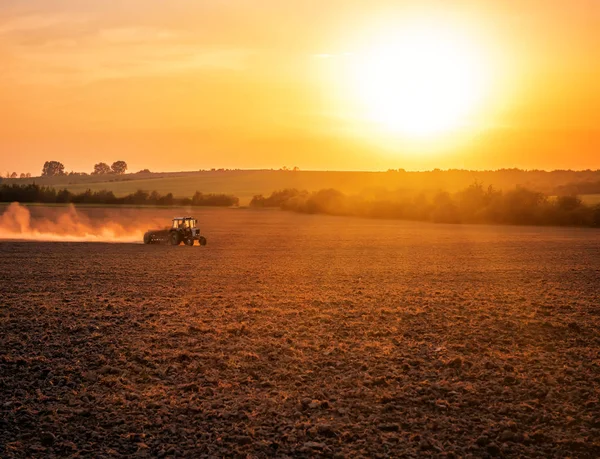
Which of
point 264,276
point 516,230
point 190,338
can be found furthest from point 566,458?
point 516,230

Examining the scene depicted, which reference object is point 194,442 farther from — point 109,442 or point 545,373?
point 545,373

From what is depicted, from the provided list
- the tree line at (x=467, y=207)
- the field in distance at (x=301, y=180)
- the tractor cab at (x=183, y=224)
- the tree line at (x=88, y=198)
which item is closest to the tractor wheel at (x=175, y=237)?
the tractor cab at (x=183, y=224)

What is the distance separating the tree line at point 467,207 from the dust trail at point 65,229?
29.8 metres

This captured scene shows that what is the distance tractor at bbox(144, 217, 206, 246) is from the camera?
1475 inches

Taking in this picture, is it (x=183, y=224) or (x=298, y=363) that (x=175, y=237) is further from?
(x=298, y=363)

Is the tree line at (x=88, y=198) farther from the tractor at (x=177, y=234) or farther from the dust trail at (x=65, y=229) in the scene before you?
the tractor at (x=177, y=234)

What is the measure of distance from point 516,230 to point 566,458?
165 ft

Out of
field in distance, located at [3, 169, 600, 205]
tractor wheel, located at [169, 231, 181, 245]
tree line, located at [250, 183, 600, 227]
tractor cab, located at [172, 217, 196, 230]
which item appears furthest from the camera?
field in distance, located at [3, 169, 600, 205]

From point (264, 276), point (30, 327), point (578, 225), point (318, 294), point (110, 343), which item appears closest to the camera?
point (110, 343)

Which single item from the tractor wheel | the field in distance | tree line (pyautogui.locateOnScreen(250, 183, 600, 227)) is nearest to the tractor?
the tractor wheel

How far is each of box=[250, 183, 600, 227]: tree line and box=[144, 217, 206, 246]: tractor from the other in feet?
125

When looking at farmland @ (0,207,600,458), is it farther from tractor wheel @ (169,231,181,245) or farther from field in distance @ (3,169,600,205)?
field in distance @ (3,169,600,205)

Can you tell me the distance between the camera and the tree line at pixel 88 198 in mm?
86875

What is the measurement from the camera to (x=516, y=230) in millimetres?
55469
